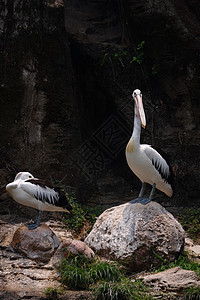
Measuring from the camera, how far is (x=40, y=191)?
5.39 metres

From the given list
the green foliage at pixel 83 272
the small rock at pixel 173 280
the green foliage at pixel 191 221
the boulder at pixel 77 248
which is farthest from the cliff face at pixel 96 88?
the small rock at pixel 173 280

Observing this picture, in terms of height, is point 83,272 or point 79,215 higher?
point 79,215

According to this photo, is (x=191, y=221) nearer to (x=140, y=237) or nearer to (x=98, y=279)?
(x=140, y=237)

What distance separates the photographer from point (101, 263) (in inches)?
197

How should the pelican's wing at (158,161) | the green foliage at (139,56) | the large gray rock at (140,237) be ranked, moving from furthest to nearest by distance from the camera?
the green foliage at (139,56)
the pelican's wing at (158,161)
the large gray rock at (140,237)

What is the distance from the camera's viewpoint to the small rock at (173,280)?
4.45 meters

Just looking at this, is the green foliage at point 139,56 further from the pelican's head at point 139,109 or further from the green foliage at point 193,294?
the green foliage at point 193,294

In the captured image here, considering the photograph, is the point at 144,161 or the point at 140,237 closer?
the point at 140,237

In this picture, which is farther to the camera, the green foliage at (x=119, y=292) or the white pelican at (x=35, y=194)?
the white pelican at (x=35, y=194)

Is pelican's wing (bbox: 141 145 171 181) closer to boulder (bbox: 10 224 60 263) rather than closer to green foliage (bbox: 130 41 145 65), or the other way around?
boulder (bbox: 10 224 60 263)

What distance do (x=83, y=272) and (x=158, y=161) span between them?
6.95 feet

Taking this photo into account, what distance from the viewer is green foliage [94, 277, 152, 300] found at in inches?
169

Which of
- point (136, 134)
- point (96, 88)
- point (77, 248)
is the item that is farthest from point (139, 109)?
point (96, 88)

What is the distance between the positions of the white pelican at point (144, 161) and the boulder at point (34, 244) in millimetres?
1525
